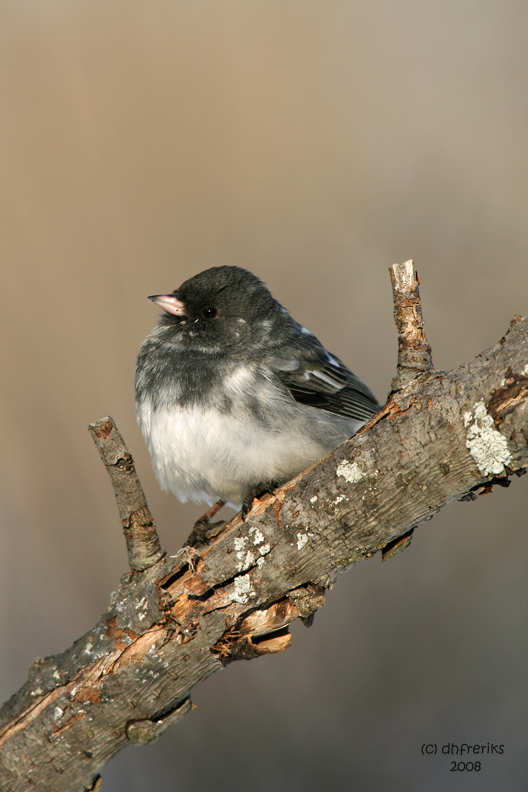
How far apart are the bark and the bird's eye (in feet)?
4.03

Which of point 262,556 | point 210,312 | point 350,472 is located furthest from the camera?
point 210,312

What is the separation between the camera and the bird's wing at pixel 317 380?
2.96 meters

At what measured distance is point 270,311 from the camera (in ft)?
10.8

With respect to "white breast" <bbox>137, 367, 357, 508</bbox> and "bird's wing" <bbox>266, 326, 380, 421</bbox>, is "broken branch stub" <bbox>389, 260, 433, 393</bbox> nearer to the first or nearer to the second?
"white breast" <bbox>137, 367, 357, 508</bbox>

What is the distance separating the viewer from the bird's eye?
10.4 ft

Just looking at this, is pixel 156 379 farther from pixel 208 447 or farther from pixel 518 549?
pixel 518 549

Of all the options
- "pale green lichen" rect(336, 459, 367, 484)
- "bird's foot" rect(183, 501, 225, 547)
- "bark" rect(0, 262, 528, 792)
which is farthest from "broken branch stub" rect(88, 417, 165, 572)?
"pale green lichen" rect(336, 459, 367, 484)

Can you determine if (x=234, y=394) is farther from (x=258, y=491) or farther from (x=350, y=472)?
(x=350, y=472)

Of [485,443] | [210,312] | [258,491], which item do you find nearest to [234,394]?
[258,491]

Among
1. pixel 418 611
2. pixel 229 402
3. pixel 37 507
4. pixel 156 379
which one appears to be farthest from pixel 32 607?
pixel 418 611

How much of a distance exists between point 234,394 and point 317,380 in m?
0.51

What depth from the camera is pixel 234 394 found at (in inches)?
108

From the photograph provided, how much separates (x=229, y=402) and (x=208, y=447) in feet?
0.70

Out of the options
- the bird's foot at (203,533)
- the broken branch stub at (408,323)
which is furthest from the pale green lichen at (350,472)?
the bird's foot at (203,533)
